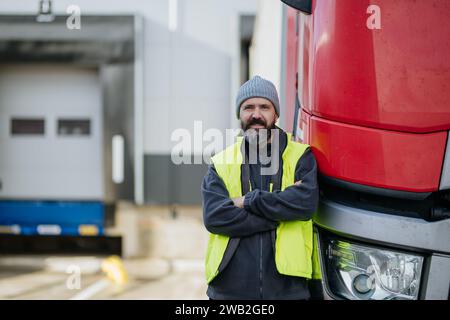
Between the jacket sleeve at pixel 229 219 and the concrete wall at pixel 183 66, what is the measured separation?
14.9 feet

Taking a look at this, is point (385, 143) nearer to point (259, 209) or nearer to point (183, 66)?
point (259, 209)

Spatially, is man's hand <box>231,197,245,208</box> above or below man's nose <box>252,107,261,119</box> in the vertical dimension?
below

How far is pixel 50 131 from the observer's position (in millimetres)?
7199

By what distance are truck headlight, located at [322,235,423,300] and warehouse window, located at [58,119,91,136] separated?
557cm

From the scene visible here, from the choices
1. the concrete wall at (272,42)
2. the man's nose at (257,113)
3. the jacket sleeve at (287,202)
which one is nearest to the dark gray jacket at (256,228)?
the jacket sleeve at (287,202)

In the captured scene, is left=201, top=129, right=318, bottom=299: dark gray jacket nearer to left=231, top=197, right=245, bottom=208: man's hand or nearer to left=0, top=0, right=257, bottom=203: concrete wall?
left=231, top=197, right=245, bottom=208: man's hand

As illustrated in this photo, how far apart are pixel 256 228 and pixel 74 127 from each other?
564 cm

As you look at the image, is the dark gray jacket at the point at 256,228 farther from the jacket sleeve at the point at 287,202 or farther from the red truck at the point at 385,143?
the red truck at the point at 385,143

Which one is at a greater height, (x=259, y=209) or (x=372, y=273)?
(x=259, y=209)

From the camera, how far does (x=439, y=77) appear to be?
6.54 ft

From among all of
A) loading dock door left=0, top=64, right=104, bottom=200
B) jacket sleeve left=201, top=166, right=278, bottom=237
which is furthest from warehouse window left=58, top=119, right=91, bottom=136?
jacket sleeve left=201, top=166, right=278, bottom=237

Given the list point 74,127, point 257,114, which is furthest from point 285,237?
point 74,127

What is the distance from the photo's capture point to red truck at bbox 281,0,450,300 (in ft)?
6.50

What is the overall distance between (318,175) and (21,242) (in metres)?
5.81
